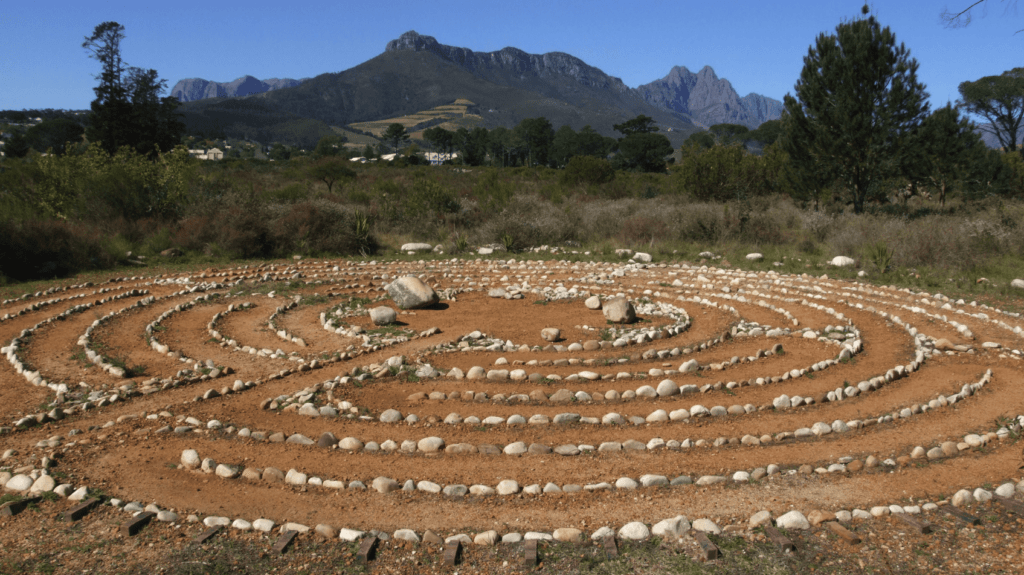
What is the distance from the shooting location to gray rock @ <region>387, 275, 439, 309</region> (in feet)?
38.7

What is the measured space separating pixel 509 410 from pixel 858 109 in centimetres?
2130

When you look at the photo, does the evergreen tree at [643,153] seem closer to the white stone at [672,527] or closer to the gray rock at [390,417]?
the gray rock at [390,417]

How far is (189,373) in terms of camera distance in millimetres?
8242

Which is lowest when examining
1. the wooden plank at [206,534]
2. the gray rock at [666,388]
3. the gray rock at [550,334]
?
the wooden plank at [206,534]

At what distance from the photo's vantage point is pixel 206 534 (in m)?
4.48

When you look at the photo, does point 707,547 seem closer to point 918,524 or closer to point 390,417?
point 918,524

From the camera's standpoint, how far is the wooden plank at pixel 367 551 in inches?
166

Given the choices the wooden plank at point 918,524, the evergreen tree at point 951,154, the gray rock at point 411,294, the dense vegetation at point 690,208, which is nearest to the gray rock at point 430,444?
the wooden plank at point 918,524

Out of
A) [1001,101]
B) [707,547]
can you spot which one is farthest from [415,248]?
[1001,101]

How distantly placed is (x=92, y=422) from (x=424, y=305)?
19.8ft

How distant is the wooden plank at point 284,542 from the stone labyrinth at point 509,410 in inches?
3.8

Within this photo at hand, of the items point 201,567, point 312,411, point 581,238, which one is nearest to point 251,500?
point 201,567

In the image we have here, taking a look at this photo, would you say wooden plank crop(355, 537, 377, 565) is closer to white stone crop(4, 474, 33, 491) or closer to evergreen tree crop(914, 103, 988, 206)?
white stone crop(4, 474, 33, 491)

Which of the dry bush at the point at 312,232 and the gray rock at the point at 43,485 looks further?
the dry bush at the point at 312,232
